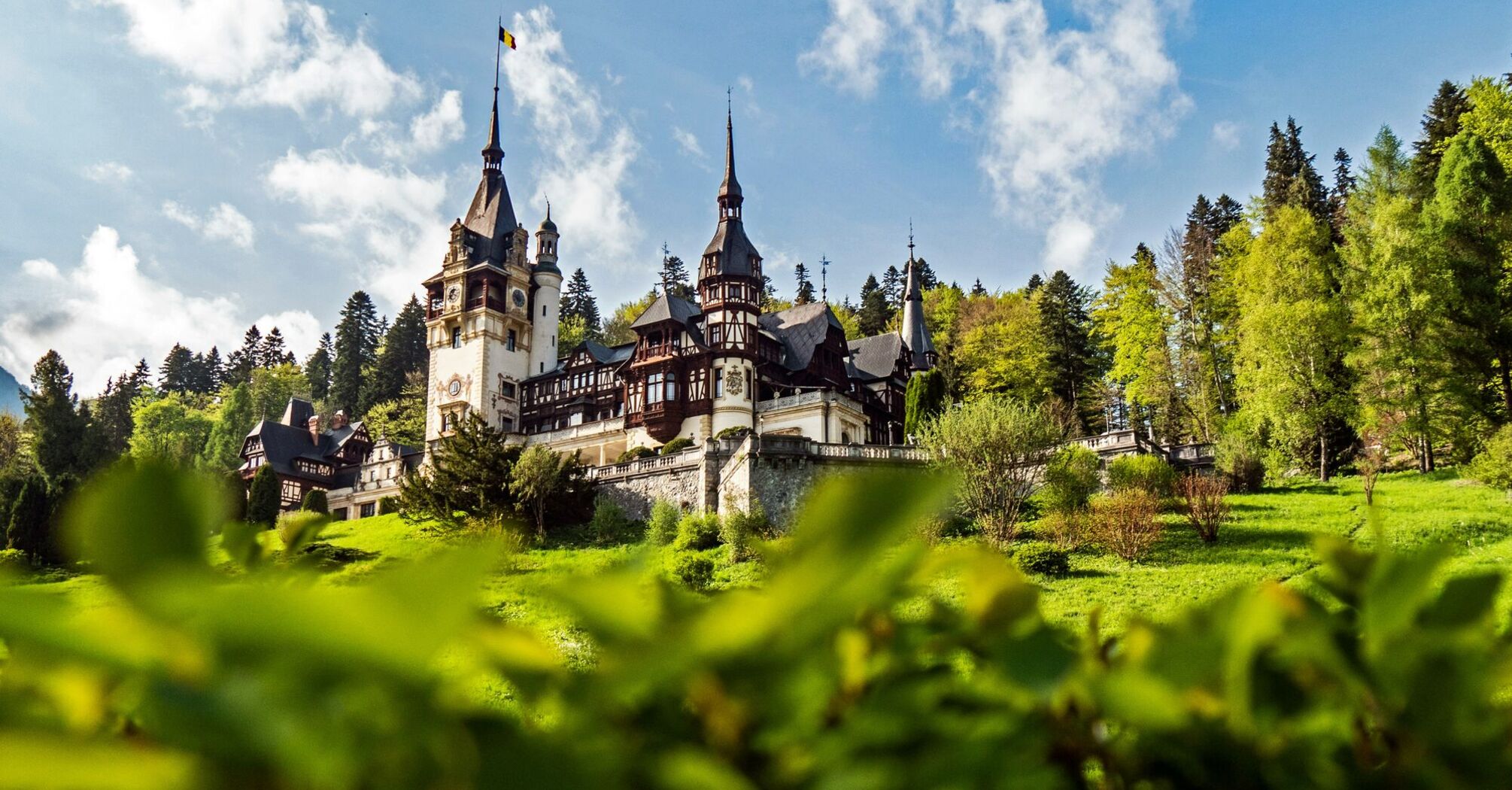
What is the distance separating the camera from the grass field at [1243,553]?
15.1m

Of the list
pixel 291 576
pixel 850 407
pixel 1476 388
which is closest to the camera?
pixel 291 576

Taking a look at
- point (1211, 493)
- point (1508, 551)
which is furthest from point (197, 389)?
point (1508, 551)

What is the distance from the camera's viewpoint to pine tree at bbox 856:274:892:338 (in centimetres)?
6556

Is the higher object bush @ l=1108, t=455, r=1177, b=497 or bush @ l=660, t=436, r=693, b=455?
bush @ l=660, t=436, r=693, b=455

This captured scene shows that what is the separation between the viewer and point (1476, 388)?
1056 inches

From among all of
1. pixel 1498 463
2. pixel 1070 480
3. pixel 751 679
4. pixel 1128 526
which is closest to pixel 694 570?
pixel 1128 526

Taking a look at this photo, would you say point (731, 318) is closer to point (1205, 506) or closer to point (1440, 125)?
point (1205, 506)

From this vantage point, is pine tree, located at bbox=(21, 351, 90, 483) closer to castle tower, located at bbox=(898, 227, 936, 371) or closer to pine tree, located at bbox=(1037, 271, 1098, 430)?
castle tower, located at bbox=(898, 227, 936, 371)

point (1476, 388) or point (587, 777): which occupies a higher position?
point (1476, 388)

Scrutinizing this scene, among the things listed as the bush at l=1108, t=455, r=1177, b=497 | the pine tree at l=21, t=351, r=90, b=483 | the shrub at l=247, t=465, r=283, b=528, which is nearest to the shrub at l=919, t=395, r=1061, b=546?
the bush at l=1108, t=455, r=1177, b=497

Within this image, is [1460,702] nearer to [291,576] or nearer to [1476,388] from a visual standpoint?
[291,576]

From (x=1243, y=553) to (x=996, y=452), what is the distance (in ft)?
23.2

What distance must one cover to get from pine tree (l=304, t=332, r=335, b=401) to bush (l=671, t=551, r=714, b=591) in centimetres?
7026

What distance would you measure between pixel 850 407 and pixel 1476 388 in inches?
855
